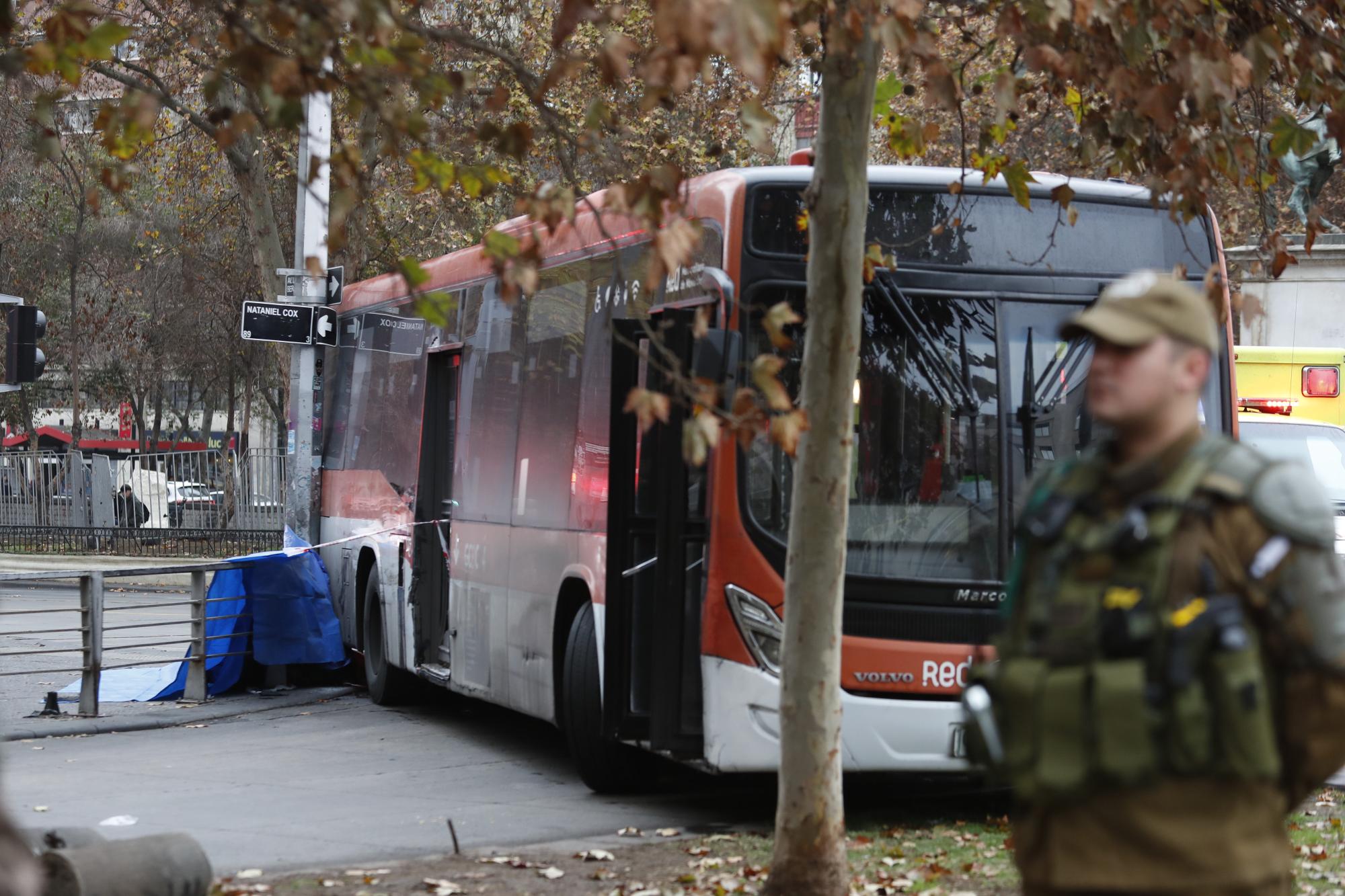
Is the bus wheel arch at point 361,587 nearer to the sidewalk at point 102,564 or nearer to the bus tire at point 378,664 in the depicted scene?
the bus tire at point 378,664

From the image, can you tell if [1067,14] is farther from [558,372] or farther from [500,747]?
[500,747]

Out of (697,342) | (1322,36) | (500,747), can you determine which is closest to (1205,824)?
(697,342)

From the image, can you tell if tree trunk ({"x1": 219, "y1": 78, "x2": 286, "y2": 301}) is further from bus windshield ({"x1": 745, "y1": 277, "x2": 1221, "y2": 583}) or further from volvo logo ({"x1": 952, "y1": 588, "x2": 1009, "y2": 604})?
volvo logo ({"x1": 952, "y1": 588, "x2": 1009, "y2": 604})

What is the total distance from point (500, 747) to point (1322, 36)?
Answer: 684 centimetres

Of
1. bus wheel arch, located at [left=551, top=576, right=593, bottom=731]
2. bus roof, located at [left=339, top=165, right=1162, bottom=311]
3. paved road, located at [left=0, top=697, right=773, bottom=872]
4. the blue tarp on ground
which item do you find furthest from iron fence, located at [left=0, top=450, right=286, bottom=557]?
bus roof, located at [left=339, top=165, right=1162, bottom=311]

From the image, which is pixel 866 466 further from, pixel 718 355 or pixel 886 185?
pixel 886 185

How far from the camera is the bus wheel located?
9914mm

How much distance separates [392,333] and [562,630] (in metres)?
5.12

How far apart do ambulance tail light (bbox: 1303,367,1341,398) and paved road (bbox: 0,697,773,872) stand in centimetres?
1091

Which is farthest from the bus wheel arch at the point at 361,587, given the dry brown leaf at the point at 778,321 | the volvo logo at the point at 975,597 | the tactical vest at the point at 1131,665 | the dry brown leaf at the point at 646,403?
the tactical vest at the point at 1131,665

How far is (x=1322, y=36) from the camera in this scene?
7.90 m

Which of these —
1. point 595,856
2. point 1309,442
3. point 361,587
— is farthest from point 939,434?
point 1309,442

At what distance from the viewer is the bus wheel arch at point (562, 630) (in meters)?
10.4

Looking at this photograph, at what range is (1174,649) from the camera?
10.1 ft
